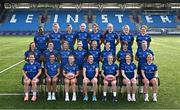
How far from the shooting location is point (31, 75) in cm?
1137

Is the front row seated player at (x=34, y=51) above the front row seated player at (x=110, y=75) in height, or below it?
above

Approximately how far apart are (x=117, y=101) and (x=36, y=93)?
2.52 m

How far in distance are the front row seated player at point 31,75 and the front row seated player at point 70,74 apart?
0.83 m

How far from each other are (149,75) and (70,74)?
2.33m

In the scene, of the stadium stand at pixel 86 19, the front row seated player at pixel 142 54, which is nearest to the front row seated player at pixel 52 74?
the front row seated player at pixel 142 54

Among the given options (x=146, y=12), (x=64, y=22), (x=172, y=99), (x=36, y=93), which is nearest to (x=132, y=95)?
(x=172, y=99)

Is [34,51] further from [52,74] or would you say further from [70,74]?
[70,74]

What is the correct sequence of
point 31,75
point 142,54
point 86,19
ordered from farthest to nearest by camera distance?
point 86,19
point 142,54
point 31,75

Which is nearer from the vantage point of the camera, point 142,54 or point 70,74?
point 70,74

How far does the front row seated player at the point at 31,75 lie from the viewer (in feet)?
36.7

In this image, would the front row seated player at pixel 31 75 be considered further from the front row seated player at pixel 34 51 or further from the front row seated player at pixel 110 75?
the front row seated player at pixel 110 75

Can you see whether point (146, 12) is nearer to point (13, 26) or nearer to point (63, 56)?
point (13, 26)

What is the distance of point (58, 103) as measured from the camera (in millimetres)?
10891

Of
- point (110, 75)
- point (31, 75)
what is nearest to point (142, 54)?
point (110, 75)
